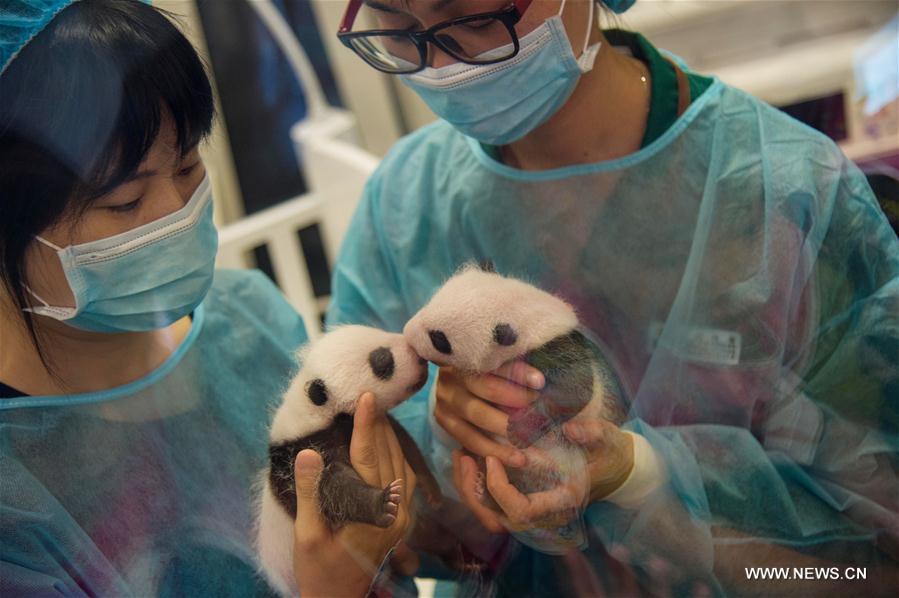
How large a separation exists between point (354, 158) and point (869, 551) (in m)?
1.26

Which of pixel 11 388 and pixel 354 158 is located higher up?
pixel 354 158

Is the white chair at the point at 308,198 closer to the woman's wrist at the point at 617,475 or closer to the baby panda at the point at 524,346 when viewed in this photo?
the baby panda at the point at 524,346

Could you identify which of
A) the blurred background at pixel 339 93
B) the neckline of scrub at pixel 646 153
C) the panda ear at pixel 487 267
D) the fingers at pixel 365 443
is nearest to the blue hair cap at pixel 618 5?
the blurred background at pixel 339 93

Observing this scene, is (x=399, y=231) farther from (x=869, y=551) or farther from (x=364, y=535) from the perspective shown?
(x=869, y=551)

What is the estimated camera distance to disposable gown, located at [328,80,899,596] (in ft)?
3.06

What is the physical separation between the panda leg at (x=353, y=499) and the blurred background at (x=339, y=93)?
523 millimetres

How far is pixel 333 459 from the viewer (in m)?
0.89

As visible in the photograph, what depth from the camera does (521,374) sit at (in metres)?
0.87

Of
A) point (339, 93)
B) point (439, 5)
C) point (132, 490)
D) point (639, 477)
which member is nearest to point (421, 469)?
point (639, 477)

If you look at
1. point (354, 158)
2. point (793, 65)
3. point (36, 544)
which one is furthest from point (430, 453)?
point (354, 158)

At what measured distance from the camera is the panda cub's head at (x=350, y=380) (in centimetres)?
94

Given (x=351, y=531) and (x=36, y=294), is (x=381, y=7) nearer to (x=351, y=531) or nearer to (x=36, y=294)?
(x=36, y=294)

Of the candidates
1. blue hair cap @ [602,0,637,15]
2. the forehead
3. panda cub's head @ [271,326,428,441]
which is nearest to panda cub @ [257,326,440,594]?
panda cub's head @ [271,326,428,441]

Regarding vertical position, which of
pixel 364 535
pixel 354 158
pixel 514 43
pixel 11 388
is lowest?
pixel 364 535
